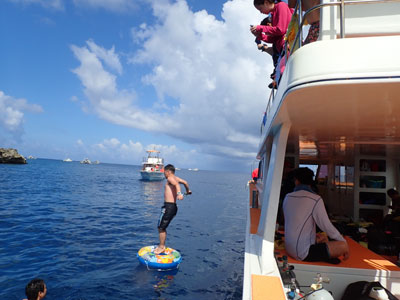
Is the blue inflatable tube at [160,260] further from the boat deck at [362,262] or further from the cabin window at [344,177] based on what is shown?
the cabin window at [344,177]

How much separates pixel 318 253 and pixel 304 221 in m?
0.48

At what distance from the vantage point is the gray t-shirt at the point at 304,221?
11.6 ft

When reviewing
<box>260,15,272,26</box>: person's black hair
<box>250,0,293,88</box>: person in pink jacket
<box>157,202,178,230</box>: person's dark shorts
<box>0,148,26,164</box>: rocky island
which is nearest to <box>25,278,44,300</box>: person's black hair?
<box>157,202,178,230</box>: person's dark shorts

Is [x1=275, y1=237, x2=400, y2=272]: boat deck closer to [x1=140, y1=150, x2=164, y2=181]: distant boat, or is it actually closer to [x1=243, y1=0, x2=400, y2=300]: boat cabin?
[x1=243, y1=0, x2=400, y2=300]: boat cabin

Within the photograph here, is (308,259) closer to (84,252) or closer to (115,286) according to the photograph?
(115,286)

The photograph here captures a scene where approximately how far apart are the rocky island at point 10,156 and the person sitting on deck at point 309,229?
99.7 metres

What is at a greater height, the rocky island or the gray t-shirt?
the rocky island

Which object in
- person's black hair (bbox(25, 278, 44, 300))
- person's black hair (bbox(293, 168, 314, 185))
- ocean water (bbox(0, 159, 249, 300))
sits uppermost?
person's black hair (bbox(293, 168, 314, 185))

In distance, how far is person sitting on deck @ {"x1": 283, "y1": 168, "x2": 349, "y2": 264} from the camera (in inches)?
139

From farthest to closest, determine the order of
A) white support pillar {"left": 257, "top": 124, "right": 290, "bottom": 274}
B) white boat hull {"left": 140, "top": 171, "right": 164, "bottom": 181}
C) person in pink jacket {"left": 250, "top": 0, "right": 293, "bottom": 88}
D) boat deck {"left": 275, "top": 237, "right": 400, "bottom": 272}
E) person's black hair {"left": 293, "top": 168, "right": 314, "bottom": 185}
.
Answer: white boat hull {"left": 140, "top": 171, "right": 164, "bottom": 181} < person in pink jacket {"left": 250, "top": 0, "right": 293, "bottom": 88} < person's black hair {"left": 293, "top": 168, "right": 314, "bottom": 185} < white support pillar {"left": 257, "top": 124, "right": 290, "bottom": 274} < boat deck {"left": 275, "top": 237, "right": 400, "bottom": 272}

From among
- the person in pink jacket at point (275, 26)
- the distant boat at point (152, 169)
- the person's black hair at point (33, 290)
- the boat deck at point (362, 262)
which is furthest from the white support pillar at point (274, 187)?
the distant boat at point (152, 169)

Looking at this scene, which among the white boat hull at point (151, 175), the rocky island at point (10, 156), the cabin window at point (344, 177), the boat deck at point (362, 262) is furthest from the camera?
the rocky island at point (10, 156)

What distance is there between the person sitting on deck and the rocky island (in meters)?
99.7

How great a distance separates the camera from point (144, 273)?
7.07 metres
